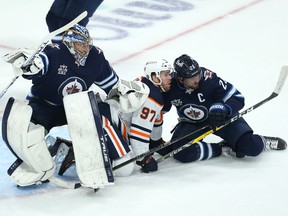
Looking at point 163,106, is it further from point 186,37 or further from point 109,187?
point 186,37

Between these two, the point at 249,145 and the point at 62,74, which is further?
the point at 249,145

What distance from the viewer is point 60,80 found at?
4344 mm

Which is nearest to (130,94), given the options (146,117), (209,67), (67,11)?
(146,117)

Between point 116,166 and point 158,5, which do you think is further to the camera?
point 158,5

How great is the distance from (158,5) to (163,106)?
2393 mm

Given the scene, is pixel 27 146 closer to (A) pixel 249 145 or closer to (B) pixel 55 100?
(B) pixel 55 100

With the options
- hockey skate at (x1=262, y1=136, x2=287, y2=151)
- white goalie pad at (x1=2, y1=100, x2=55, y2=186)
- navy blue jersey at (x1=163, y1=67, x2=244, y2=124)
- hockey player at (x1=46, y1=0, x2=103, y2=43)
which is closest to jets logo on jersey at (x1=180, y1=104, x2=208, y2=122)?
navy blue jersey at (x1=163, y1=67, x2=244, y2=124)

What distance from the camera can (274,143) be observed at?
181 inches

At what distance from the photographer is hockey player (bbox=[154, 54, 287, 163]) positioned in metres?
4.38

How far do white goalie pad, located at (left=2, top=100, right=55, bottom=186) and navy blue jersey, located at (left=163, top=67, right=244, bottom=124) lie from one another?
0.66 metres

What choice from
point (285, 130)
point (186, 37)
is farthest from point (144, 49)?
point (285, 130)

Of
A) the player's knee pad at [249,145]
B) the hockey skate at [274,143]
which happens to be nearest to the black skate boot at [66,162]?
the player's knee pad at [249,145]

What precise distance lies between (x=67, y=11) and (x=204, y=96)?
109 cm

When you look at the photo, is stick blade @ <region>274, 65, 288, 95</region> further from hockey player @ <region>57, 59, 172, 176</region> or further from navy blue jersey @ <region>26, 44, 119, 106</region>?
navy blue jersey @ <region>26, 44, 119, 106</region>
